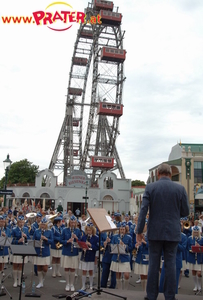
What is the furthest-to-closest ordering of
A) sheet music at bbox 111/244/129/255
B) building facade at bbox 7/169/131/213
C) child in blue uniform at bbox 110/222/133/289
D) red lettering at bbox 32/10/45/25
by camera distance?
1. building facade at bbox 7/169/131/213
2. red lettering at bbox 32/10/45/25
3. child in blue uniform at bbox 110/222/133/289
4. sheet music at bbox 111/244/129/255

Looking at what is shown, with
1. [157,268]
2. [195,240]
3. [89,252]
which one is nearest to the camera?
[157,268]

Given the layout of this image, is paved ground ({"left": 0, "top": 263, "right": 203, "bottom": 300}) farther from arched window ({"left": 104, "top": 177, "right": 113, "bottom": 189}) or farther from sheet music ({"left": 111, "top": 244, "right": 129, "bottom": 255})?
arched window ({"left": 104, "top": 177, "right": 113, "bottom": 189})

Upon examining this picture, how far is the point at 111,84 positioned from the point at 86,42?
11338 millimetres

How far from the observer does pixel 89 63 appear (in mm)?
62469

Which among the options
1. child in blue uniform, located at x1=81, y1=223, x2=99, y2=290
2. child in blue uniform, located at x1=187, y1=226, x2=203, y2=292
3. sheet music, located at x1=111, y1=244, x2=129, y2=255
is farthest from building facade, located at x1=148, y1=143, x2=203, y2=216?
sheet music, located at x1=111, y1=244, x2=129, y2=255

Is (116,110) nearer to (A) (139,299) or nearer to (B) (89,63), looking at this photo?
(B) (89,63)

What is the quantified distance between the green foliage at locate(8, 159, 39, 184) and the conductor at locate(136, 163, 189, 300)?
7310 centimetres

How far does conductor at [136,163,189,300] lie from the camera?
16.2 ft

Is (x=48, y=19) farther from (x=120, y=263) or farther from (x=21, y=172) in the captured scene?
(x=21, y=172)

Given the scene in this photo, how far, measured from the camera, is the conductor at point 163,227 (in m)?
4.93

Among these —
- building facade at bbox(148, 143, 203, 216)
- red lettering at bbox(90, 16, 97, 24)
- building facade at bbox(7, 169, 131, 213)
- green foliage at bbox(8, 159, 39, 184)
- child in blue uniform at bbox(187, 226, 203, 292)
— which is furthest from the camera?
green foliage at bbox(8, 159, 39, 184)

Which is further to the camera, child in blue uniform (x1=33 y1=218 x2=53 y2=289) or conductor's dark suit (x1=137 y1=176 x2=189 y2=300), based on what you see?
child in blue uniform (x1=33 y1=218 x2=53 y2=289)

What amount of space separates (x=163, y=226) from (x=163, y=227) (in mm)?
15

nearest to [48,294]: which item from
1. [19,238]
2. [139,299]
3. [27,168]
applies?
[19,238]
